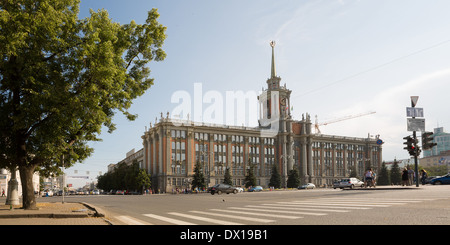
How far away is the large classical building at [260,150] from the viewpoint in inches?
3622

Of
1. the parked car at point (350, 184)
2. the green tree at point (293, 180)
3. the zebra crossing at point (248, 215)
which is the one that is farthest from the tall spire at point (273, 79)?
the zebra crossing at point (248, 215)

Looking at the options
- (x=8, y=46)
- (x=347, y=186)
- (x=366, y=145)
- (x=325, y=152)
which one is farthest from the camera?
(x=366, y=145)

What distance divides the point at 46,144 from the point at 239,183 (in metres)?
89.7

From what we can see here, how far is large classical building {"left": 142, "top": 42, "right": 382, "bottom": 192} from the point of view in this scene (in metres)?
92.0

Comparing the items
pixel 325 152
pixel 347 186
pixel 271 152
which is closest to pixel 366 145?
pixel 325 152

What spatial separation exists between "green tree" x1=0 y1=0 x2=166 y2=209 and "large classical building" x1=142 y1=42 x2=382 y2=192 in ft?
241

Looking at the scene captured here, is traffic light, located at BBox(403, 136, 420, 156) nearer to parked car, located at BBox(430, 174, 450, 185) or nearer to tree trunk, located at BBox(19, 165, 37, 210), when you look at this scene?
parked car, located at BBox(430, 174, 450, 185)

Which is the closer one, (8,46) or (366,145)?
(8,46)

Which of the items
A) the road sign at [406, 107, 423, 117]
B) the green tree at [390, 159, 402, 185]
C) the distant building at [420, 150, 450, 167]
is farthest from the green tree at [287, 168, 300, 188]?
the distant building at [420, 150, 450, 167]

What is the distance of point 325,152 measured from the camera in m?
122

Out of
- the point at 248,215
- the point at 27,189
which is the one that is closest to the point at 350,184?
the point at 248,215

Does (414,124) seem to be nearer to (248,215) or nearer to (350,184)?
(350,184)

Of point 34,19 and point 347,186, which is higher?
point 34,19
